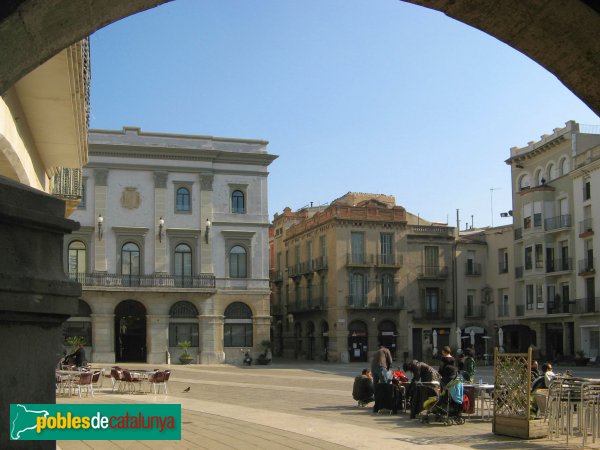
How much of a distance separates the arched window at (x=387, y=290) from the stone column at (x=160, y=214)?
56.1 ft

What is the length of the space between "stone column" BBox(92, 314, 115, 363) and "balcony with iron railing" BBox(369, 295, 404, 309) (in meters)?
19.3

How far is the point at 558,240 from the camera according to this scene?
50781mm

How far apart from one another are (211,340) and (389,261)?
16.1m

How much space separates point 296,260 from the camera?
63875 mm

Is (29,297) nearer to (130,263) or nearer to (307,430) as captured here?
(307,430)

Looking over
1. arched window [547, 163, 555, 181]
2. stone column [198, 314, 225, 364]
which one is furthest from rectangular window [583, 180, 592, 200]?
stone column [198, 314, 225, 364]

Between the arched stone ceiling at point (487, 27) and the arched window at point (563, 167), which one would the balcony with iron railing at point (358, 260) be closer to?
the arched window at point (563, 167)

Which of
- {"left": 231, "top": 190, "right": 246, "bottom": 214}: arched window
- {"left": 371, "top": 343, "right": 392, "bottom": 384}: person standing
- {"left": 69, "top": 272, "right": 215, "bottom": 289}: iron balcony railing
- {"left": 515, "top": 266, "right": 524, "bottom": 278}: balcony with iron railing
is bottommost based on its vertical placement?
{"left": 371, "top": 343, "right": 392, "bottom": 384}: person standing

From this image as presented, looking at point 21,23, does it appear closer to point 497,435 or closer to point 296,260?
point 497,435

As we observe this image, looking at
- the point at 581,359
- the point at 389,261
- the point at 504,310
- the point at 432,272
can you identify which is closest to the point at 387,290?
the point at 389,261

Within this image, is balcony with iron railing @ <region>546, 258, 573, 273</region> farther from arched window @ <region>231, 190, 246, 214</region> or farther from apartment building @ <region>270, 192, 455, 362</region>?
arched window @ <region>231, 190, 246, 214</region>

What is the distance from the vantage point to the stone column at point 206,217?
48375mm

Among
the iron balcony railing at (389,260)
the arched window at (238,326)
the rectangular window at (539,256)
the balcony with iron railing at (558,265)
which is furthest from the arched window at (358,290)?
the balcony with iron railing at (558,265)

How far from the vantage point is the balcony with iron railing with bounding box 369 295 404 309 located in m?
56.2
